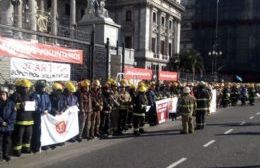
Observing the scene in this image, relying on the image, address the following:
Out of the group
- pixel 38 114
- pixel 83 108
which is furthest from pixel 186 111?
pixel 38 114

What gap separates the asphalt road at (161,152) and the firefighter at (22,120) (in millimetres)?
324

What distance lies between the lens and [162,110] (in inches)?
905

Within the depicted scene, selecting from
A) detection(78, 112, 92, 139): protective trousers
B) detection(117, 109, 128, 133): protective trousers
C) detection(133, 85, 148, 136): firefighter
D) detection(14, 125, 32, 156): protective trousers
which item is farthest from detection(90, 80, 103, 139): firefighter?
detection(14, 125, 32, 156): protective trousers

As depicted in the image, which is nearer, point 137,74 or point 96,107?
point 96,107

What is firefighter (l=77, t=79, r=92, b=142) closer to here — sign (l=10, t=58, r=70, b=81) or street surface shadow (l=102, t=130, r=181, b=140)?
sign (l=10, t=58, r=70, b=81)

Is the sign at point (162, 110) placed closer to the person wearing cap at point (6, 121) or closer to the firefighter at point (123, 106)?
the firefighter at point (123, 106)

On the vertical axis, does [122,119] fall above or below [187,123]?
above

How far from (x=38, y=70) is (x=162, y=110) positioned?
8.82 metres

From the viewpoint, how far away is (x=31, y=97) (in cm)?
1284

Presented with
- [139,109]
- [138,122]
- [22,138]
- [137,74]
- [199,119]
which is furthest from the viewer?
[137,74]

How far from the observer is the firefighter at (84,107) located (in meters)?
15.5

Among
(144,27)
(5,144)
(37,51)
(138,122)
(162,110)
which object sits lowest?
(5,144)

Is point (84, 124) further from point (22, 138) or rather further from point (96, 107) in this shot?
point (22, 138)

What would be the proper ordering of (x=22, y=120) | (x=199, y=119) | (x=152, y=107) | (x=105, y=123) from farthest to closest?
(x=152, y=107)
(x=199, y=119)
(x=105, y=123)
(x=22, y=120)
